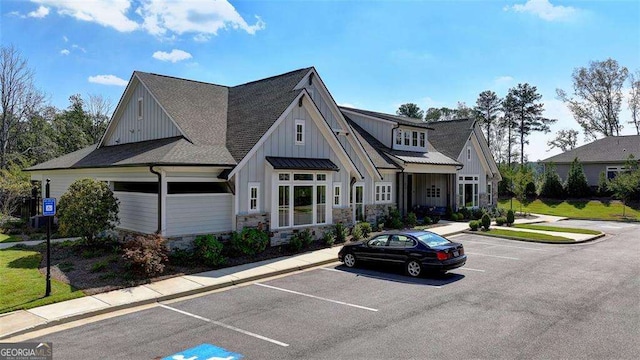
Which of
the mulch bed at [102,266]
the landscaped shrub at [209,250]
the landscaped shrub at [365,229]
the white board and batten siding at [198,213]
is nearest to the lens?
the mulch bed at [102,266]

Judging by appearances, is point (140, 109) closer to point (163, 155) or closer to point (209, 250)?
point (163, 155)

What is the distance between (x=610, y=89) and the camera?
59.2 metres

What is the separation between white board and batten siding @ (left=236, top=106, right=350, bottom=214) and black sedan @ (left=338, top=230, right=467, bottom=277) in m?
4.60

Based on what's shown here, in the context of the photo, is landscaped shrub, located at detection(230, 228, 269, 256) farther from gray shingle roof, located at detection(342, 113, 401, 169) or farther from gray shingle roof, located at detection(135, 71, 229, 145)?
gray shingle roof, located at detection(342, 113, 401, 169)

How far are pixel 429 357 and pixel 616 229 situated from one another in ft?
86.3

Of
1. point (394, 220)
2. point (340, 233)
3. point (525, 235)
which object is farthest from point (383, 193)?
point (525, 235)

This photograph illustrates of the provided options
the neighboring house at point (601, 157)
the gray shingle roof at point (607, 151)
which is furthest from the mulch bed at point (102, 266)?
the gray shingle roof at point (607, 151)

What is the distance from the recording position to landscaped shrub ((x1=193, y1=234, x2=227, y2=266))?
47.3 ft

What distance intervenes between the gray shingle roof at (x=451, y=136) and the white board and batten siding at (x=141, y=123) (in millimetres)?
20640

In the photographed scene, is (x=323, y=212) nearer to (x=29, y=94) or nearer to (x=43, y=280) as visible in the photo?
(x=43, y=280)

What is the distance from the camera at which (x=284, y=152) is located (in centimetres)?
1808

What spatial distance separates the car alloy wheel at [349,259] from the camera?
48.8 feet

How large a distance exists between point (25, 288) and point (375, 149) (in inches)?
817

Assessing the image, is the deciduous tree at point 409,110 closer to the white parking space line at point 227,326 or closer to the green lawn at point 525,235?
the green lawn at point 525,235
